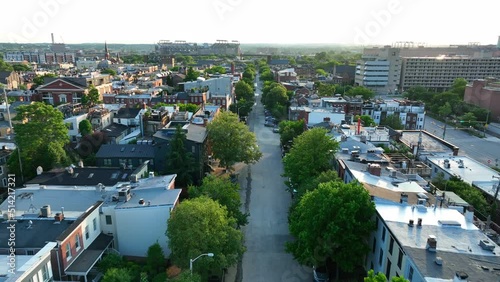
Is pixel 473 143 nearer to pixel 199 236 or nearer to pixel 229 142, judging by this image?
pixel 229 142

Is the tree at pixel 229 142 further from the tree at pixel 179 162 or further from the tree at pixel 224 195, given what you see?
the tree at pixel 224 195

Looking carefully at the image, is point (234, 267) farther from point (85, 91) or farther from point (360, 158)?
point (85, 91)

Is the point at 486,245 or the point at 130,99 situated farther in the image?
the point at 130,99

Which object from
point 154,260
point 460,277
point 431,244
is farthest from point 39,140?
point 460,277

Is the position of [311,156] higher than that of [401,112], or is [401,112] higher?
[311,156]

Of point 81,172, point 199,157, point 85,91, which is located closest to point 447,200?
point 199,157

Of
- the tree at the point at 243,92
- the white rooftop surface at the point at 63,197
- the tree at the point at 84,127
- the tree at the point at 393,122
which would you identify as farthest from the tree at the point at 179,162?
the tree at the point at 243,92
